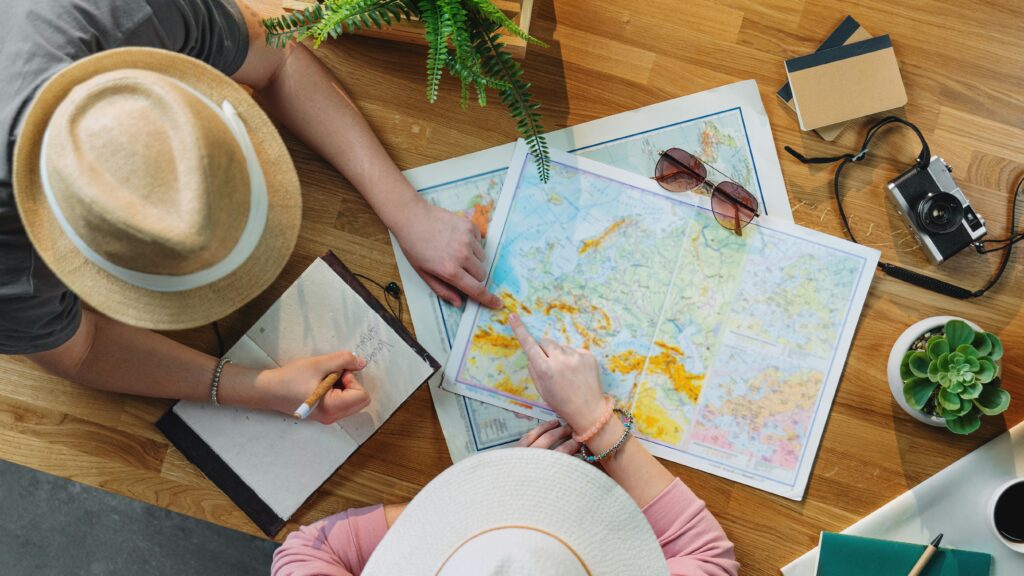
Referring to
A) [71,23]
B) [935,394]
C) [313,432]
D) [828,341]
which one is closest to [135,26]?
[71,23]

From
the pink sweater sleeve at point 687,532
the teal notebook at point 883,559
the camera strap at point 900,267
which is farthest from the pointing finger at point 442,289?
the teal notebook at point 883,559

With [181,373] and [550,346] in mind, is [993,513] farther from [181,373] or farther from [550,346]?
[181,373]

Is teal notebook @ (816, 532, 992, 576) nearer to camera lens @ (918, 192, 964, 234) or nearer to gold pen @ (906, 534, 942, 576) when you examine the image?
gold pen @ (906, 534, 942, 576)

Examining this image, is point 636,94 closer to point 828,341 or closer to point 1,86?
point 828,341

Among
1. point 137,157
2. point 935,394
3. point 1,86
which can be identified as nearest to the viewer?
point 137,157

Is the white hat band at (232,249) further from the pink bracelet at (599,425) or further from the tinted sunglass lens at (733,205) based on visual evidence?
the tinted sunglass lens at (733,205)

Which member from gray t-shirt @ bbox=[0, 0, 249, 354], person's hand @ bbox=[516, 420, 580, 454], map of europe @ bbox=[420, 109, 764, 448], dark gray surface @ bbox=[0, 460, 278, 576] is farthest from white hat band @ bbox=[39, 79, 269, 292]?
dark gray surface @ bbox=[0, 460, 278, 576]
